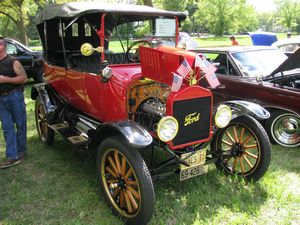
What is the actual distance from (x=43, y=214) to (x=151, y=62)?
2014 mm

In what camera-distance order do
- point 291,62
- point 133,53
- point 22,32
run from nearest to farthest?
point 133,53 < point 291,62 < point 22,32

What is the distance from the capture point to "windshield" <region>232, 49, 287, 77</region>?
6.01m

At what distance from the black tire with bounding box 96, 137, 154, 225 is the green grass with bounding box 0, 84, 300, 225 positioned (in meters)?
0.18

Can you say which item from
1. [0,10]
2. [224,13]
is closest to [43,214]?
[0,10]

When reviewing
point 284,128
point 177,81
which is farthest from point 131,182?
point 284,128

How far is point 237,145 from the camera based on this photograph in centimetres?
416

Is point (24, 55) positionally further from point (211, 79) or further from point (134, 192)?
point (134, 192)

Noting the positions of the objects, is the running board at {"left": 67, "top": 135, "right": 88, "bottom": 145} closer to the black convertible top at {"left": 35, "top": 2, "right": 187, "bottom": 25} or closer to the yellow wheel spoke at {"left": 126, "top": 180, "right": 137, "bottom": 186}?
the yellow wheel spoke at {"left": 126, "top": 180, "right": 137, "bottom": 186}

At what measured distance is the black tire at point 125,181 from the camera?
117 inches

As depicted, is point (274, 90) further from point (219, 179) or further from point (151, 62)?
point (151, 62)

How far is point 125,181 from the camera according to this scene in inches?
131

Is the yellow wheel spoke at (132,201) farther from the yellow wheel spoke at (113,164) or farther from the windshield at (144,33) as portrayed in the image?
→ the windshield at (144,33)

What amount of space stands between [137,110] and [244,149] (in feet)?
4.69

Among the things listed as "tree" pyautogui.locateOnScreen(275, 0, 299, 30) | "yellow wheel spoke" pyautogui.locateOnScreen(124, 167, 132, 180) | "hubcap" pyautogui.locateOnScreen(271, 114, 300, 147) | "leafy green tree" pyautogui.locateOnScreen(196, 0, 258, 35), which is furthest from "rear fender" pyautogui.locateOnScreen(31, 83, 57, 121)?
"tree" pyautogui.locateOnScreen(275, 0, 299, 30)
